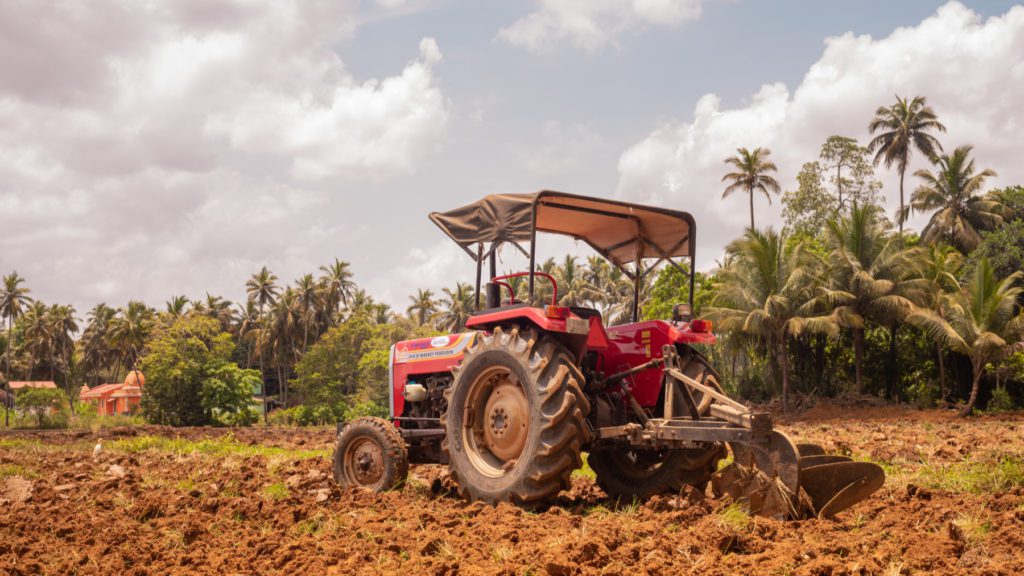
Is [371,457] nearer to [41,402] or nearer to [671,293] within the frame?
[671,293]

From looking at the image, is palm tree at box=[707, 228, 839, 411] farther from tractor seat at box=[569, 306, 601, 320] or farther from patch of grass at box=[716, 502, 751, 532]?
patch of grass at box=[716, 502, 751, 532]

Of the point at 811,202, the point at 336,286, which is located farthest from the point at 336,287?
the point at 811,202

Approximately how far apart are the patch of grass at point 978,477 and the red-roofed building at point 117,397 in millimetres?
61486

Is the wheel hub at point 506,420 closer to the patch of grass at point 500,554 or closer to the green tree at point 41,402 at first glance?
the patch of grass at point 500,554

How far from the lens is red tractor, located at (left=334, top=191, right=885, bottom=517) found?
5.64 m

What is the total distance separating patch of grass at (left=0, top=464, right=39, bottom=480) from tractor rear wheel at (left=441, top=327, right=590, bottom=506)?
24.4ft

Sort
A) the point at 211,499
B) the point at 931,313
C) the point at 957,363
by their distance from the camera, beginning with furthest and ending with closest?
the point at 957,363, the point at 931,313, the point at 211,499

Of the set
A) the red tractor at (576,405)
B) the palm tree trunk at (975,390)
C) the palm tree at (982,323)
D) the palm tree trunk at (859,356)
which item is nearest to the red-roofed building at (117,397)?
the palm tree trunk at (859,356)

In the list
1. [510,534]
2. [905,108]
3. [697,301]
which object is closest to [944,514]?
[510,534]

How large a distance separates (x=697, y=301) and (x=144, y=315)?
46.8 metres

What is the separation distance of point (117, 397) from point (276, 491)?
6216 cm

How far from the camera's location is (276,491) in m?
8.25

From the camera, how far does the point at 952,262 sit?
32.7 metres

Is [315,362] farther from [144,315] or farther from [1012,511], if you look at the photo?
[1012,511]
